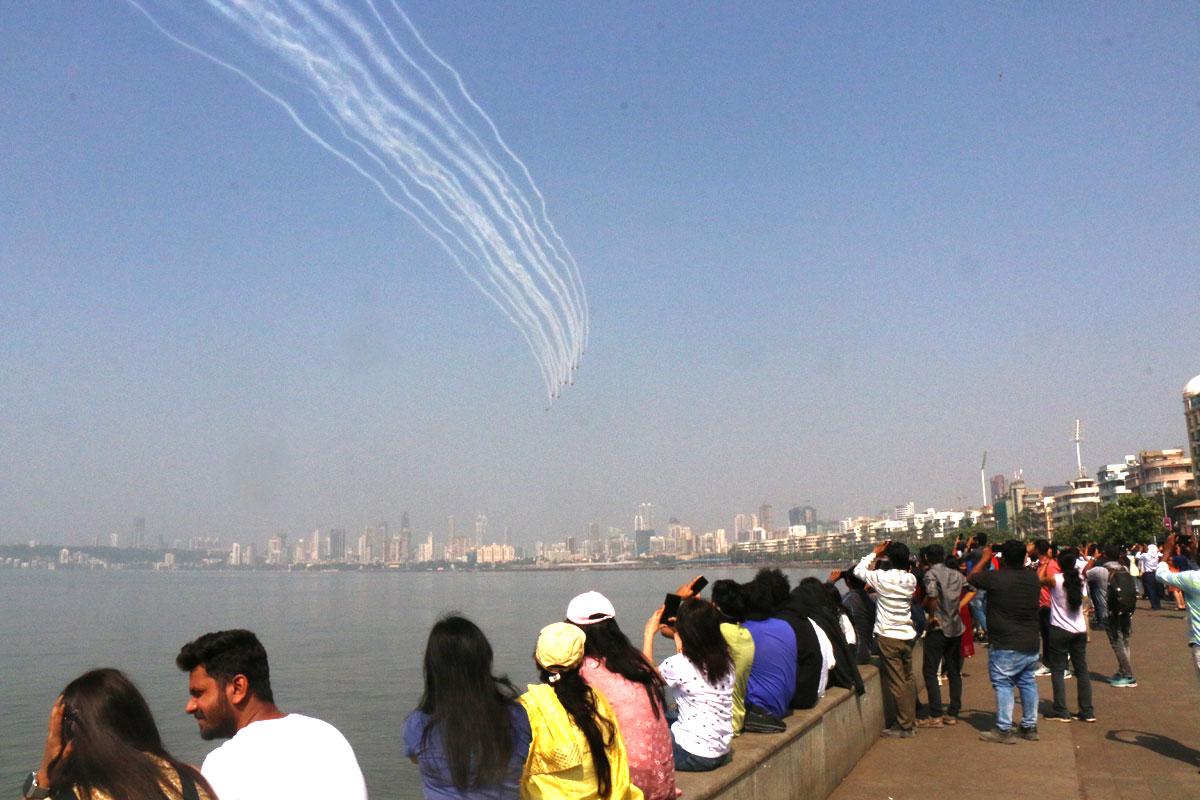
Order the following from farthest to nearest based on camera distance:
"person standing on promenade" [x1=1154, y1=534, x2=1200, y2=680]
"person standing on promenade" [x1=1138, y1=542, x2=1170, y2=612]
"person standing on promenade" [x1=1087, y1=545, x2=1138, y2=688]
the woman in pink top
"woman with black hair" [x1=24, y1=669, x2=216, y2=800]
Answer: "person standing on promenade" [x1=1138, y1=542, x2=1170, y2=612], "person standing on promenade" [x1=1087, y1=545, x2=1138, y2=688], "person standing on promenade" [x1=1154, y1=534, x2=1200, y2=680], the woman in pink top, "woman with black hair" [x1=24, y1=669, x2=216, y2=800]

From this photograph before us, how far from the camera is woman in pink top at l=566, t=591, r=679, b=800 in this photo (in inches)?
187

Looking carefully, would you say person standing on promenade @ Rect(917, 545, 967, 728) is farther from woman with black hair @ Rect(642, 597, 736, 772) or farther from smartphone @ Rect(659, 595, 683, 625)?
woman with black hair @ Rect(642, 597, 736, 772)

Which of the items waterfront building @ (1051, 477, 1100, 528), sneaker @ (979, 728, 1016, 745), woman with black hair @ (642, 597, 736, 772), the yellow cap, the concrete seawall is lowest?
sneaker @ (979, 728, 1016, 745)

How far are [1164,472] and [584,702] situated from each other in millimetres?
155570

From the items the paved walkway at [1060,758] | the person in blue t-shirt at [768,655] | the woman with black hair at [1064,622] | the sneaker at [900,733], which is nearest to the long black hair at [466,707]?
the person in blue t-shirt at [768,655]

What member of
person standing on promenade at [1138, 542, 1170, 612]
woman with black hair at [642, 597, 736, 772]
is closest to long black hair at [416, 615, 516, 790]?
woman with black hair at [642, 597, 736, 772]

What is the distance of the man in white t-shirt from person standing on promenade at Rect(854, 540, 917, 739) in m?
Answer: 6.88

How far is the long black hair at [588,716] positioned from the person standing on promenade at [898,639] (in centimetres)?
576

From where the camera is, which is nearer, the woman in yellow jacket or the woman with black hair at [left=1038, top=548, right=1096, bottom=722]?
the woman in yellow jacket

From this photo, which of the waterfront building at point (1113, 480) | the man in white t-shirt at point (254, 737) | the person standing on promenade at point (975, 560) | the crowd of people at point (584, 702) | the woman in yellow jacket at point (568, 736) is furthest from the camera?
the waterfront building at point (1113, 480)

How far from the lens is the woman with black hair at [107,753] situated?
111 inches

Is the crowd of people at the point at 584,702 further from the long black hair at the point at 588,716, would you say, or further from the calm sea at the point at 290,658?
the calm sea at the point at 290,658

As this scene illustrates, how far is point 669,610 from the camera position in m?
6.56

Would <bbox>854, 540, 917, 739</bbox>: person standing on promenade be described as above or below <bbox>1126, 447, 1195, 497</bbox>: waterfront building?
below
